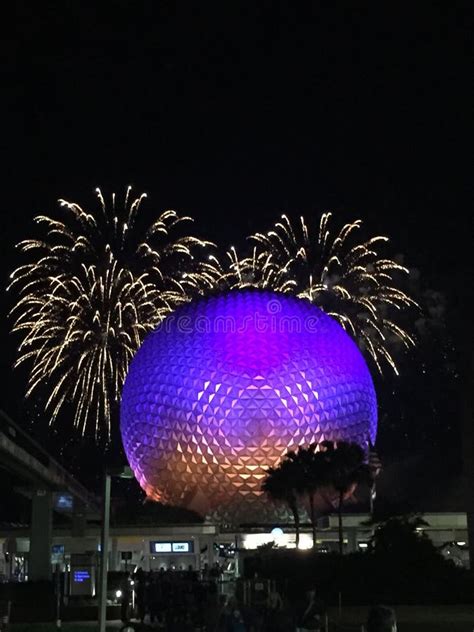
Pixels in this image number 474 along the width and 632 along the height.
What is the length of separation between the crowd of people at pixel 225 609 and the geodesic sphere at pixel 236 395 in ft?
53.1

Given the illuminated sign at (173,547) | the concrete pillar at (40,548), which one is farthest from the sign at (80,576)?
the illuminated sign at (173,547)

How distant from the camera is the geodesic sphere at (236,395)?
5434 centimetres

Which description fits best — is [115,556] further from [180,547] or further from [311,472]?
[311,472]

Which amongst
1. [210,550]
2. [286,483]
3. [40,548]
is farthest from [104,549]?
[210,550]

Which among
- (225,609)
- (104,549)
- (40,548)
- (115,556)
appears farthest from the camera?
(115,556)

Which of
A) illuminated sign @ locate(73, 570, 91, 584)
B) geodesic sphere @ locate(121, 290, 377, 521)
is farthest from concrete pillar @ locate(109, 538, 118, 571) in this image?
illuminated sign @ locate(73, 570, 91, 584)

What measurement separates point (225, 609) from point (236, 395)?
32.0 metres

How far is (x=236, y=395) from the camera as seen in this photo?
54.3 m

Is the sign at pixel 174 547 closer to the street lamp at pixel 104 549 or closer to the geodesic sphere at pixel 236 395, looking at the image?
the geodesic sphere at pixel 236 395

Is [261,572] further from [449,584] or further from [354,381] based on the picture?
[354,381]

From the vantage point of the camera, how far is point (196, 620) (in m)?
24.4

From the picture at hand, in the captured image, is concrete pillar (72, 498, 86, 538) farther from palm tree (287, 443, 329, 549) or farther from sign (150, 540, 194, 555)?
palm tree (287, 443, 329, 549)

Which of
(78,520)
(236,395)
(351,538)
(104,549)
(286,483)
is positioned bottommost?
(104,549)

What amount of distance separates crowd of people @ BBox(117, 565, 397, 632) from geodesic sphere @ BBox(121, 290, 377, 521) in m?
16.2
